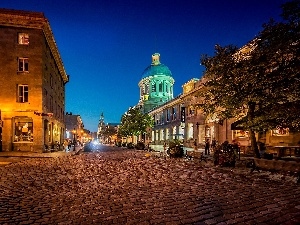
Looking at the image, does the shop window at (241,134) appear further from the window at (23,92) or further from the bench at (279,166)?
the window at (23,92)

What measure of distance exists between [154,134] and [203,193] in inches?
2315

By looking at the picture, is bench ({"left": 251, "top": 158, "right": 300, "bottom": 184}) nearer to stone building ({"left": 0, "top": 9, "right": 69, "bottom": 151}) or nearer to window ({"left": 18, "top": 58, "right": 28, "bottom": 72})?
stone building ({"left": 0, "top": 9, "right": 69, "bottom": 151})

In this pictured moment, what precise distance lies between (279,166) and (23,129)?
81.0ft

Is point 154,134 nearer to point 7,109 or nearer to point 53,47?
point 53,47

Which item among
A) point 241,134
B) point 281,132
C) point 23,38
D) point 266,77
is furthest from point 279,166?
point 23,38

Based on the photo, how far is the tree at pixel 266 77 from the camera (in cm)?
1403

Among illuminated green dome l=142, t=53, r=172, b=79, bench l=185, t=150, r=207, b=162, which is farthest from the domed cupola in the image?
bench l=185, t=150, r=207, b=162

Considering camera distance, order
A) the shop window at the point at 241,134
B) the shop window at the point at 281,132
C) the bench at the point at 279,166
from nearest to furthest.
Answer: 1. the bench at the point at 279,166
2. the shop window at the point at 281,132
3. the shop window at the point at 241,134

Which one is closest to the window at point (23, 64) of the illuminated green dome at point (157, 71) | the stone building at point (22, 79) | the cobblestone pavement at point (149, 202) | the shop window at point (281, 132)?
the stone building at point (22, 79)

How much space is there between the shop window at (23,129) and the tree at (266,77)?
1929cm

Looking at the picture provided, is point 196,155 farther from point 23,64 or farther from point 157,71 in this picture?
point 157,71

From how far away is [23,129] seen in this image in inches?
1143

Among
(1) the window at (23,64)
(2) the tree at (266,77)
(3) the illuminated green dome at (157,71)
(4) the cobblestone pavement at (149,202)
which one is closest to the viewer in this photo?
(4) the cobblestone pavement at (149,202)

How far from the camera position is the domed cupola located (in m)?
80.1
